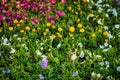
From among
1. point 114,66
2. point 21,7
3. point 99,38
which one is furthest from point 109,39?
point 21,7

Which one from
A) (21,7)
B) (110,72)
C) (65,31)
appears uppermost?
(21,7)

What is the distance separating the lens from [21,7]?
5.43 m

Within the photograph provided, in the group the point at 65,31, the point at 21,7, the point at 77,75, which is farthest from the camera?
the point at 21,7

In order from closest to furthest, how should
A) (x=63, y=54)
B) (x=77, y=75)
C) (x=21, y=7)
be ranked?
1. (x=77, y=75)
2. (x=63, y=54)
3. (x=21, y=7)

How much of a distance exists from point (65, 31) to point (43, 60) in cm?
85

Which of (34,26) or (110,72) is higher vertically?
(34,26)

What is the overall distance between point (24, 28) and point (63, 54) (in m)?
0.88

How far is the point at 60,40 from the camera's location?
15.5 feet

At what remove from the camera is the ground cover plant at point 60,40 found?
13.7ft

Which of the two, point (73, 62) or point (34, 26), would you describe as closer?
point (73, 62)

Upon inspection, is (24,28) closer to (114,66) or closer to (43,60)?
(43,60)

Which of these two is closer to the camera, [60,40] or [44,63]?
[44,63]

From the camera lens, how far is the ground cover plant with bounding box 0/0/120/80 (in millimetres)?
4172

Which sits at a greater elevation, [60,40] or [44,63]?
[60,40]
